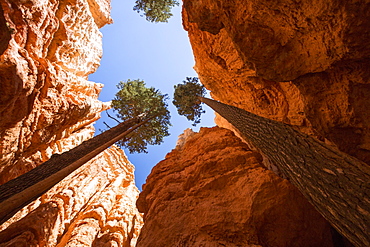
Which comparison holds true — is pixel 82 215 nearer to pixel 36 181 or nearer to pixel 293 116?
pixel 36 181

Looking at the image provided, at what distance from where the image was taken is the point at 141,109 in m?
12.3

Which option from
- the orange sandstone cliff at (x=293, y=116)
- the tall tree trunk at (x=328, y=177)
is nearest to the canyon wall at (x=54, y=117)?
the orange sandstone cliff at (x=293, y=116)

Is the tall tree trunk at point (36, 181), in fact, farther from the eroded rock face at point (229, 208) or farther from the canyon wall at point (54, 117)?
the eroded rock face at point (229, 208)

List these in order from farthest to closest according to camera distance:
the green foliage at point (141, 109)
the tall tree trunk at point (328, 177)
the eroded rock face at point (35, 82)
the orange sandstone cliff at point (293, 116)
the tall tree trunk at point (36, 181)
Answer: the green foliage at point (141, 109), the eroded rock face at point (35, 82), the orange sandstone cliff at point (293, 116), the tall tree trunk at point (36, 181), the tall tree trunk at point (328, 177)

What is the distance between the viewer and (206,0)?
20.8 ft

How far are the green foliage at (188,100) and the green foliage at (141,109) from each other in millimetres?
1407

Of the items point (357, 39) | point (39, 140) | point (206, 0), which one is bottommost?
point (357, 39)

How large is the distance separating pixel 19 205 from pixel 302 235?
21.4 ft

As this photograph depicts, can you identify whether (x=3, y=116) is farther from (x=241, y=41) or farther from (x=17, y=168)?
(x=241, y=41)

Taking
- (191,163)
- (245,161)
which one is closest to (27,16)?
(191,163)

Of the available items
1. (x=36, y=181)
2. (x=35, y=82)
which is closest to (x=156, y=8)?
(x=35, y=82)

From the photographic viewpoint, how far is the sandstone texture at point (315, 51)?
3.81m

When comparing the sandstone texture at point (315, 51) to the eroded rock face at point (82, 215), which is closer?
the sandstone texture at point (315, 51)

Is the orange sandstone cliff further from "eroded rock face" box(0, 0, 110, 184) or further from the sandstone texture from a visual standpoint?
"eroded rock face" box(0, 0, 110, 184)
